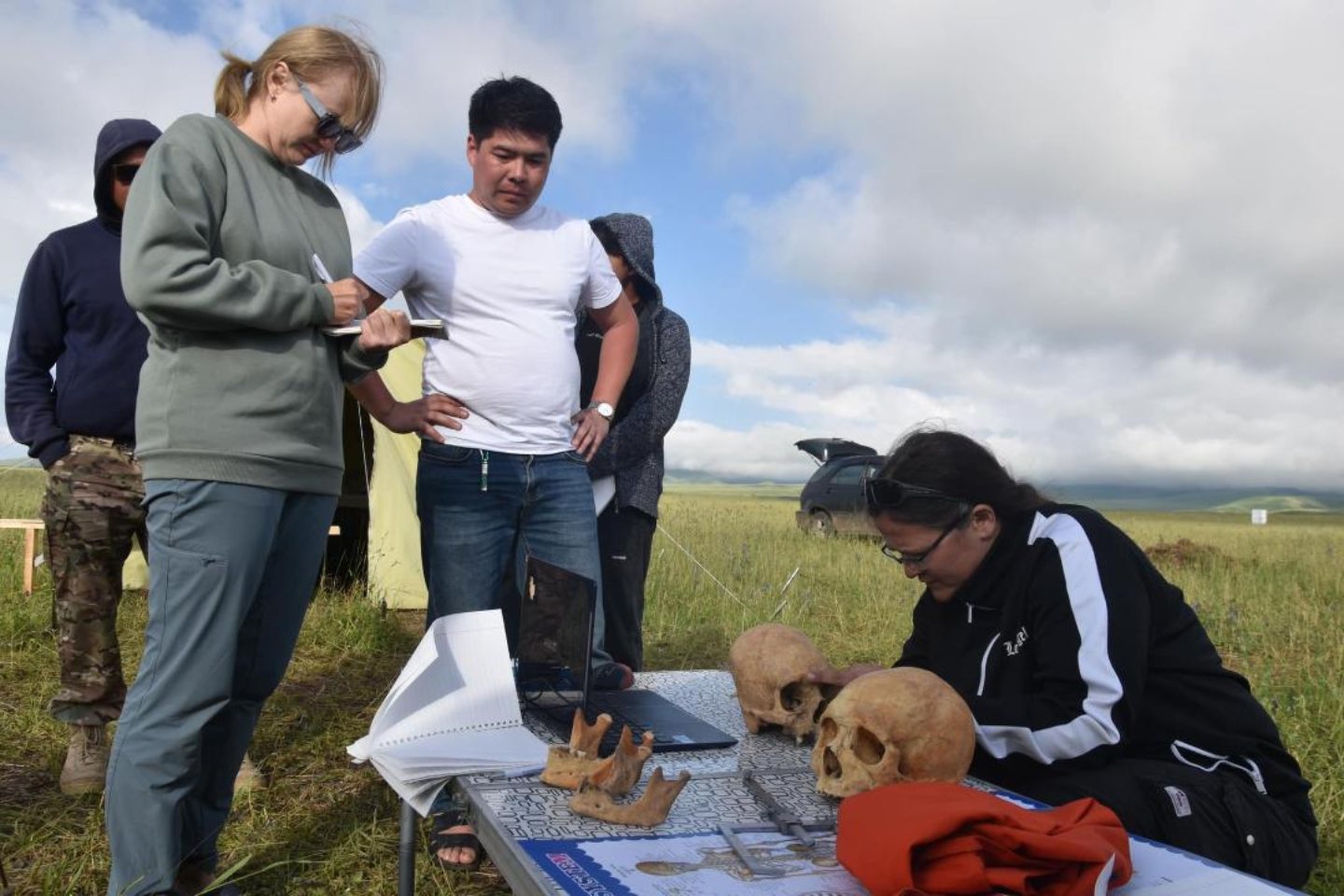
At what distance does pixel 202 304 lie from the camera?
2178 mm

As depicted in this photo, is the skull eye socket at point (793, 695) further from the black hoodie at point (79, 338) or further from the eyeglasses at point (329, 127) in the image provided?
the black hoodie at point (79, 338)

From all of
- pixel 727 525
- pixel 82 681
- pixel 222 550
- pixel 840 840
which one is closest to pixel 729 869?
pixel 840 840

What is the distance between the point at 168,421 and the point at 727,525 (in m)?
13.0

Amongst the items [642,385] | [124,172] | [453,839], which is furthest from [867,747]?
[124,172]

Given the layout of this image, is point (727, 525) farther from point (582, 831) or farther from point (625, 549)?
point (582, 831)

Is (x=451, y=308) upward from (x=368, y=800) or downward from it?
upward

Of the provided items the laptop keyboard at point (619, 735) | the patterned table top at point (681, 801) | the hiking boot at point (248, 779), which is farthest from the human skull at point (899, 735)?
the hiking boot at point (248, 779)

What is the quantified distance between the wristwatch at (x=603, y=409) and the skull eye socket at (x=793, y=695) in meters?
1.15

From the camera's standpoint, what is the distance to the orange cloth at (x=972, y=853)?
1.59 metres

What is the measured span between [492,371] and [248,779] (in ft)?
5.85

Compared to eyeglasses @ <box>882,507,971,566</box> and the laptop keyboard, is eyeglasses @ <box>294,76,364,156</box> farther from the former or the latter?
eyeglasses @ <box>882,507,971,566</box>

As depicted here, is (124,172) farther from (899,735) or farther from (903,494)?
(899,735)

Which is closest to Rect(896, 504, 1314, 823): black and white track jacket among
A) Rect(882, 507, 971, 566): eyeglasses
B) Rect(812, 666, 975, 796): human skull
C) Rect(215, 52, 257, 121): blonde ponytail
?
Rect(882, 507, 971, 566): eyeglasses

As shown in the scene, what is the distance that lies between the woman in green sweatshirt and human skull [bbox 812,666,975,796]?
1.29 m
